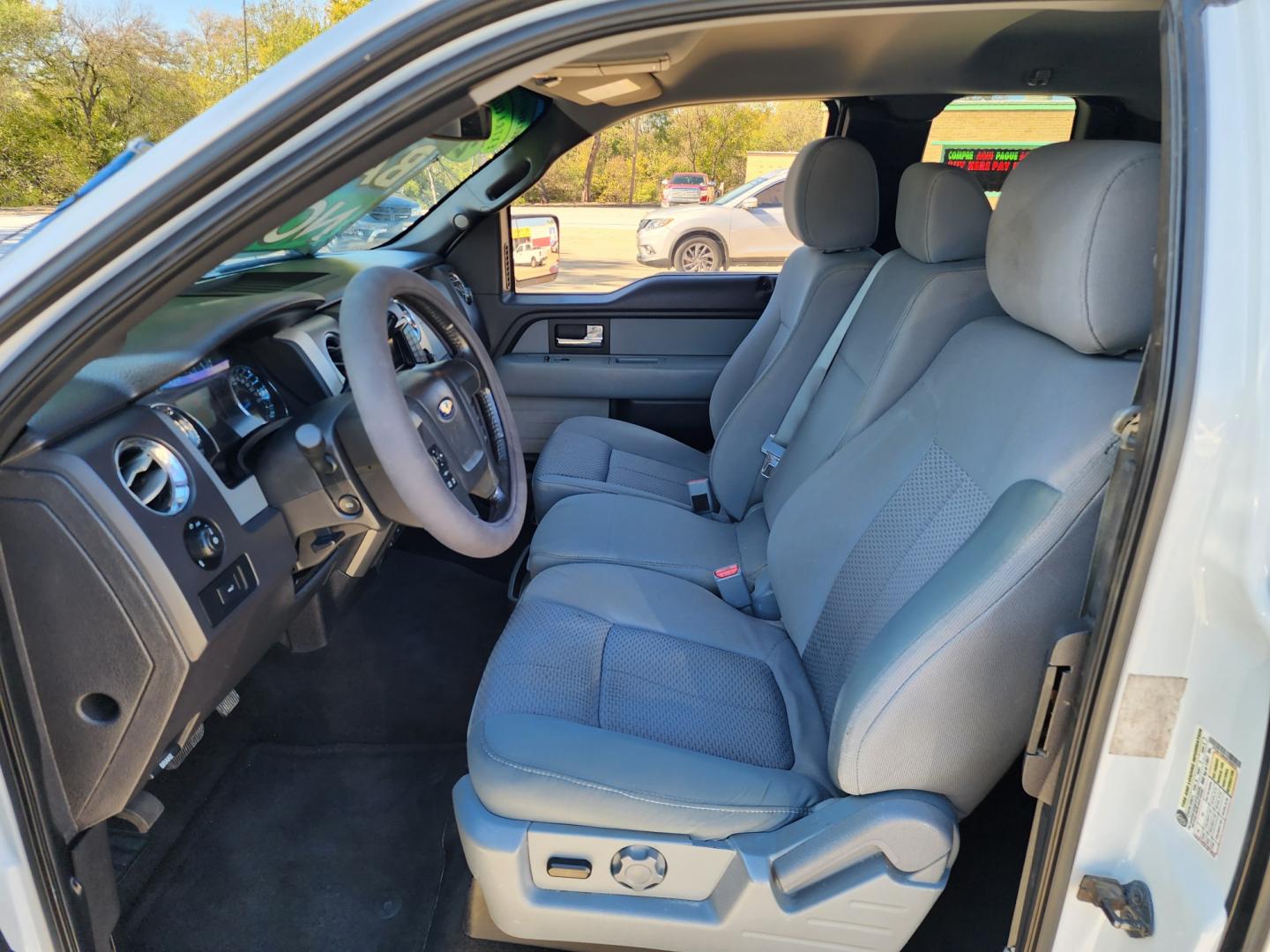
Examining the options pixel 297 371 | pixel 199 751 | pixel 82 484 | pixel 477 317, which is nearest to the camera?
pixel 82 484

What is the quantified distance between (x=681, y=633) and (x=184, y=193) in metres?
1.07

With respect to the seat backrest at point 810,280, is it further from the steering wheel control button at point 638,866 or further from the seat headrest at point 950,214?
the steering wheel control button at point 638,866

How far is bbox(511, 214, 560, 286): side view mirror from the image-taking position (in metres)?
3.07

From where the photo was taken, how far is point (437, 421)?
130cm

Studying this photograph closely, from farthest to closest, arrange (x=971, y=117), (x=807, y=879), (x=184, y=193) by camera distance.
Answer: (x=971, y=117)
(x=807, y=879)
(x=184, y=193)

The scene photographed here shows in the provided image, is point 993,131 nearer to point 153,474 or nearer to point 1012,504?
point 1012,504

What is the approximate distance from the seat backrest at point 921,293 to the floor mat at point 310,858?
42.9 inches

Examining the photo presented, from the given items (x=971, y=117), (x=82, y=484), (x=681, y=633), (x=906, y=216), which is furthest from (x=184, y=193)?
(x=971, y=117)

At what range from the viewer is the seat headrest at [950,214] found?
1.64 meters

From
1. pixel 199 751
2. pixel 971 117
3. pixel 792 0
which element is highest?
pixel 792 0

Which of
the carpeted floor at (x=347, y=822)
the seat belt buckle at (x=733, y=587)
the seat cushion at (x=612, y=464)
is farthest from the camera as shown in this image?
the seat cushion at (x=612, y=464)

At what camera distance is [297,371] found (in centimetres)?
154

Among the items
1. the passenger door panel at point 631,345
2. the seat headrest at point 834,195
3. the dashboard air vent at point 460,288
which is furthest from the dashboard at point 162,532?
the passenger door panel at point 631,345

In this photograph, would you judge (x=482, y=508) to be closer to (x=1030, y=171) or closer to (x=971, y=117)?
(x=1030, y=171)
